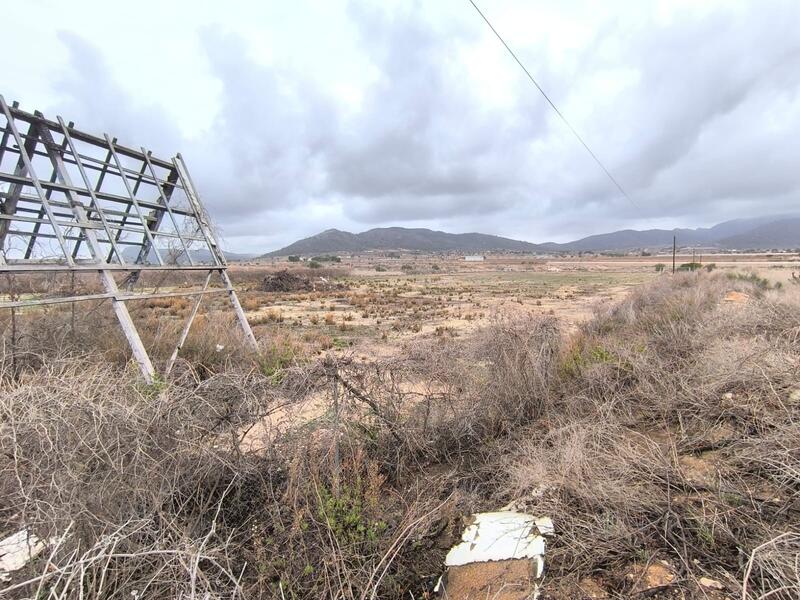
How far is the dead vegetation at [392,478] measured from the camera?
8.57 ft

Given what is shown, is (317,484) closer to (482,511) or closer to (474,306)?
(482,511)

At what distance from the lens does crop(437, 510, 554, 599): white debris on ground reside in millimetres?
2826

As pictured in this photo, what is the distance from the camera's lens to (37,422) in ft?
9.88

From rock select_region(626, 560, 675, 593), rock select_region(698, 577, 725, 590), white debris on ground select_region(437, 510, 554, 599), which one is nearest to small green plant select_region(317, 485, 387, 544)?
white debris on ground select_region(437, 510, 554, 599)

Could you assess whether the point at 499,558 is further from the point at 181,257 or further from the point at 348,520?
the point at 181,257

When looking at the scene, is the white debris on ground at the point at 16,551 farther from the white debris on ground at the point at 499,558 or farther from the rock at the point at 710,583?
the rock at the point at 710,583

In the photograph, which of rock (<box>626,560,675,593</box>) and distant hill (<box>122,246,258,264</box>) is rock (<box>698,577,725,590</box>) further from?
distant hill (<box>122,246,258,264</box>)

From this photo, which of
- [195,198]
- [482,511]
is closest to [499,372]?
[482,511]

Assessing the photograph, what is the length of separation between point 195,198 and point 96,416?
7.59 metres

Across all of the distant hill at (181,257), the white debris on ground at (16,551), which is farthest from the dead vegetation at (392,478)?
the distant hill at (181,257)

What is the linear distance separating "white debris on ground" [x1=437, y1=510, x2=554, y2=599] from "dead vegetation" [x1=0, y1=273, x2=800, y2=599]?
13cm

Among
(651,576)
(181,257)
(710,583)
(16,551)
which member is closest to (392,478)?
(651,576)

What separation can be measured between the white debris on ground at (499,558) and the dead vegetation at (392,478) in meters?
0.13

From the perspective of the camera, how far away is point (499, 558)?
9.98ft
